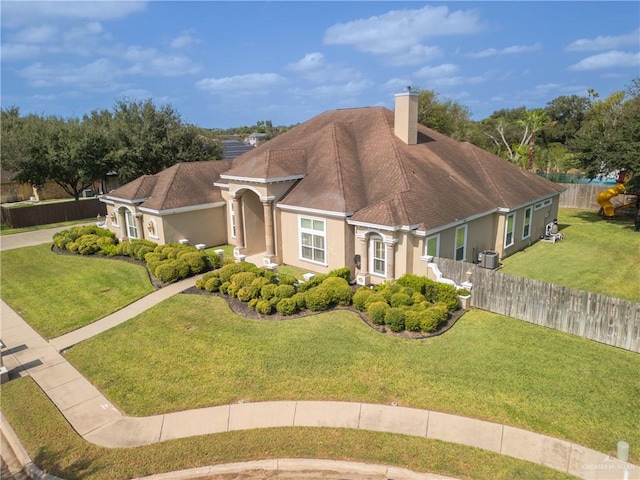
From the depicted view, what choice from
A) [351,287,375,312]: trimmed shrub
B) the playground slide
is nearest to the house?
[351,287,375,312]: trimmed shrub

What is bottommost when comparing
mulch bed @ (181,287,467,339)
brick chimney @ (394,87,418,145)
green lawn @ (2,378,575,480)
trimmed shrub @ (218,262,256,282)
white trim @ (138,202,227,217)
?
green lawn @ (2,378,575,480)

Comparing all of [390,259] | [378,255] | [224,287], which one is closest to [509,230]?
[378,255]

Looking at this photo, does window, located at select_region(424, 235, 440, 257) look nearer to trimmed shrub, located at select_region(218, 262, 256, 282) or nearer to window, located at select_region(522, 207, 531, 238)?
trimmed shrub, located at select_region(218, 262, 256, 282)

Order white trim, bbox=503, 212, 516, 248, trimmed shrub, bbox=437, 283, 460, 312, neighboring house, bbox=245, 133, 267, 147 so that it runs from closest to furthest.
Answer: trimmed shrub, bbox=437, 283, 460, 312, white trim, bbox=503, 212, 516, 248, neighboring house, bbox=245, 133, 267, 147

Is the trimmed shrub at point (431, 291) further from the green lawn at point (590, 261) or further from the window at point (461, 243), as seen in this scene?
the green lawn at point (590, 261)

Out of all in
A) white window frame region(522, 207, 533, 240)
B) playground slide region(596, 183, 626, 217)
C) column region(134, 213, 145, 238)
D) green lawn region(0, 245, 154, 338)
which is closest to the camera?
green lawn region(0, 245, 154, 338)

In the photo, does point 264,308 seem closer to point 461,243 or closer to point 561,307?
point 461,243

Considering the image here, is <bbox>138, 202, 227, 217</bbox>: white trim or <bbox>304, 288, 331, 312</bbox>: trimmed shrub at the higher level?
<bbox>138, 202, 227, 217</bbox>: white trim

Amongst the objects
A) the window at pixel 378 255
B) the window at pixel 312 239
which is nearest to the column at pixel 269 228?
the window at pixel 312 239
